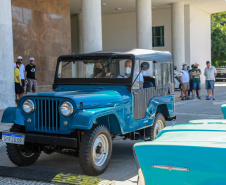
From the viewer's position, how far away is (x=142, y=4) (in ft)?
67.3

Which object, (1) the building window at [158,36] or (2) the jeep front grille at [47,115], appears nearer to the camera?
(2) the jeep front grille at [47,115]

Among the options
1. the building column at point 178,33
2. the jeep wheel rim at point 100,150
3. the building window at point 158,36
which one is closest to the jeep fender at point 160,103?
the jeep wheel rim at point 100,150

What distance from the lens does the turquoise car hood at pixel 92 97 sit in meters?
4.83

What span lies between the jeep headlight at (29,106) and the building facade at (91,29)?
7122mm

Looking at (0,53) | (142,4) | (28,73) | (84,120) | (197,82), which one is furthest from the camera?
(142,4)

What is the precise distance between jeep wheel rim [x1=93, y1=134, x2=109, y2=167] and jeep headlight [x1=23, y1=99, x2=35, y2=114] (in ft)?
3.61

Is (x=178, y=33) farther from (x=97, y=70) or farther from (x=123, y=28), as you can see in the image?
(x=97, y=70)

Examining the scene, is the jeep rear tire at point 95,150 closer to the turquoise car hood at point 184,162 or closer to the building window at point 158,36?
the turquoise car hood at point 184,162

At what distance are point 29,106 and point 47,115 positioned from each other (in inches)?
13.2

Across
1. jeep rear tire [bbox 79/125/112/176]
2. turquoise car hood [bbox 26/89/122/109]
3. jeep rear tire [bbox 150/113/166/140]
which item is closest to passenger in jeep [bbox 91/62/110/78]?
turquoise car hood [bbox 26/89/122/109]

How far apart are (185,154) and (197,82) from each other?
15.0 m

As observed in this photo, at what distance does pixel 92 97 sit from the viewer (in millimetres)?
5000

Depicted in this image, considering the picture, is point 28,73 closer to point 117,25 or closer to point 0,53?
point 0,53

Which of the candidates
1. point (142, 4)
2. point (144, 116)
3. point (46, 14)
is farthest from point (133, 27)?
point (144, 116)
